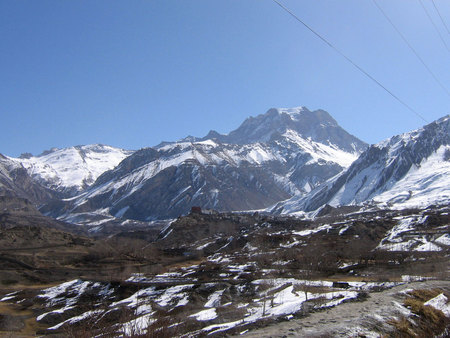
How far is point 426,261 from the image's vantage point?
275 feet

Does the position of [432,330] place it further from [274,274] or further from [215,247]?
[215,247]

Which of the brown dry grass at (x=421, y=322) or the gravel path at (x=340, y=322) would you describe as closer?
the gravel path at (x=340, y=322)

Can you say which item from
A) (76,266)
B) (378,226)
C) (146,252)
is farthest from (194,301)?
(378,226)

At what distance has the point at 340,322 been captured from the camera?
24.5 metres

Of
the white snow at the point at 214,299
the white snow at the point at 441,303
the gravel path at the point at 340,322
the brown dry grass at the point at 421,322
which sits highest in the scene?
the gravel path at the point at 340,322

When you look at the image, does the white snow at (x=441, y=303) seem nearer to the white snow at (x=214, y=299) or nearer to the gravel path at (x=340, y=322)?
the gravel path at (x=340, y=322)

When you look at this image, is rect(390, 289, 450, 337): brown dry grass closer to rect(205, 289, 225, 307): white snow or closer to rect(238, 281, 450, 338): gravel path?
rect(238, 281, 450, 338): gravel path

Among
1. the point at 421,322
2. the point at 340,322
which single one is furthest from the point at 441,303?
the point at 340,322

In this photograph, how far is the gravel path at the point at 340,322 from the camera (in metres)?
22.6

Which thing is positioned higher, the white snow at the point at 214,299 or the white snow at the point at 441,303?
the white snow at the point at 441,303

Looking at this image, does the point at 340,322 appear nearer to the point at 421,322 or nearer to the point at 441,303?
the point at 421,322

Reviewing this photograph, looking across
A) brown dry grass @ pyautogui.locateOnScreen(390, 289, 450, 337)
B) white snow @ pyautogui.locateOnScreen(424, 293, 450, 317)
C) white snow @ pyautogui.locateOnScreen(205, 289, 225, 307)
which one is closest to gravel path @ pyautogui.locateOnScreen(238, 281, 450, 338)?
brown dry grass @ pyautogui.locateOnScreen(390, 289, 450, 337)

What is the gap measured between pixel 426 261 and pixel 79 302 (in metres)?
72.0

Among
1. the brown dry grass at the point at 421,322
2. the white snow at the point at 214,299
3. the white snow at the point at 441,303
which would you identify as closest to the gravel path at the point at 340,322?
the brown dry grass at the point at 421,322
